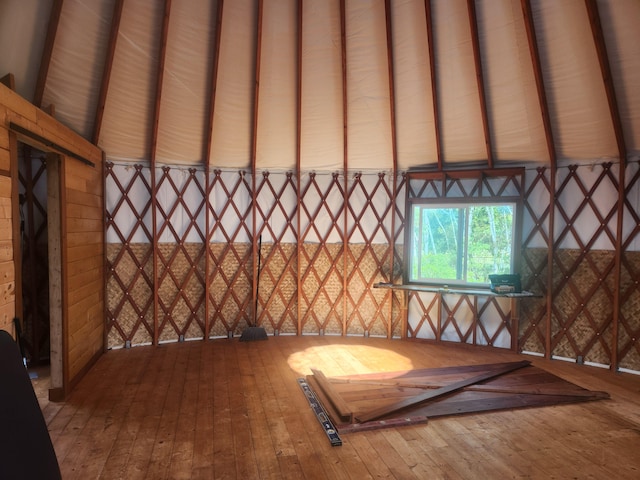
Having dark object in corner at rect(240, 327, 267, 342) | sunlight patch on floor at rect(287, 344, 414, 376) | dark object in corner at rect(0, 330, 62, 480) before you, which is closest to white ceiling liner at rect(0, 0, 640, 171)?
dark object in corner at rect(240, 327, 267, 342)

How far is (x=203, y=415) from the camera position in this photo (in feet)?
9.75

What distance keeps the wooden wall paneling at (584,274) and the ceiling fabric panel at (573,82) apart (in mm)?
306

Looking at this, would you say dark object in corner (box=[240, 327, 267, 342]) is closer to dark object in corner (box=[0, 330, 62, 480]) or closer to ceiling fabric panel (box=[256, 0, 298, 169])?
ceiling fabric panel (box=[256, 0, 298, 169])

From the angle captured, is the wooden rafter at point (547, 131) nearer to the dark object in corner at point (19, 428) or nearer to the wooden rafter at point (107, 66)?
the wooden rafter at point (107, 66)

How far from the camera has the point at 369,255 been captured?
5.36 meters

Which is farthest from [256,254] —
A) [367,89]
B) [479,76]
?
[479,76]

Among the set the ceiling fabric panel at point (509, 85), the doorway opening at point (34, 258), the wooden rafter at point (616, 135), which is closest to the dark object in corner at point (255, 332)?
the doorway opening at point (34, 258)

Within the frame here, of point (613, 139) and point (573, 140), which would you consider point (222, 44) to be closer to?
point (573, 140)

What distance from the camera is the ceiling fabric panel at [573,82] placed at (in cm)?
337

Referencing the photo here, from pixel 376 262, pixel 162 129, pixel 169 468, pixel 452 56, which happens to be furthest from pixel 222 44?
pixel 169 468

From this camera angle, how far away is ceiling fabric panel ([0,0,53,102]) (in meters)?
3.08

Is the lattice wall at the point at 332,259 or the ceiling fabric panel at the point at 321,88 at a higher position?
the ceiling fabric panel at the point at 321,88

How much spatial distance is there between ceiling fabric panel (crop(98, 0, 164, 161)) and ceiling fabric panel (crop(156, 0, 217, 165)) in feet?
0.45

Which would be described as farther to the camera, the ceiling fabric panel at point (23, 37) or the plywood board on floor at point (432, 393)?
the ceiling fabric panel at point (23, 37)
